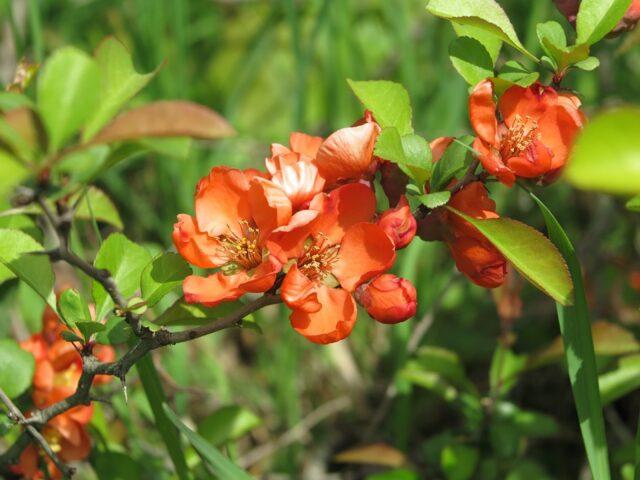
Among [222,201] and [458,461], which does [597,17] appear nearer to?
[222,201]

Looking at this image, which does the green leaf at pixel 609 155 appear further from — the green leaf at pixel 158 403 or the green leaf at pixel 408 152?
the green leaf at pixel 158 403

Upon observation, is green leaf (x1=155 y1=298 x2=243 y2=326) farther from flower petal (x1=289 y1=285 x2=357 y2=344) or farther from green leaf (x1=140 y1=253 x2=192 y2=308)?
flower petal (x1=289 y1=285 x2=357 y2=344)

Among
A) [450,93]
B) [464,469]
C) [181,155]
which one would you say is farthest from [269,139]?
[181,155]

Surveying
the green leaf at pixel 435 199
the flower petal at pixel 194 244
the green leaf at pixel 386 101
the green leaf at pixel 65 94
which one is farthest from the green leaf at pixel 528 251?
the green leaf at pixel 65 94

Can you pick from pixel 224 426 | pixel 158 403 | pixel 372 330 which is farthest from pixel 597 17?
pixel 372 330

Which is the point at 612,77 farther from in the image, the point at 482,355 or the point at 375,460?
the point at 375,460

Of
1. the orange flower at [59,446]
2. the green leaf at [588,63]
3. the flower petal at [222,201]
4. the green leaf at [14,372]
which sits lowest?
the orange flower at [59,446]

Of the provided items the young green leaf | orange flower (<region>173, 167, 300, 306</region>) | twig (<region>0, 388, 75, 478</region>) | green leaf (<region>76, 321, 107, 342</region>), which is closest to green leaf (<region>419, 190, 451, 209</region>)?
orange flower (<region>173, 167, 300, 306</region>)
